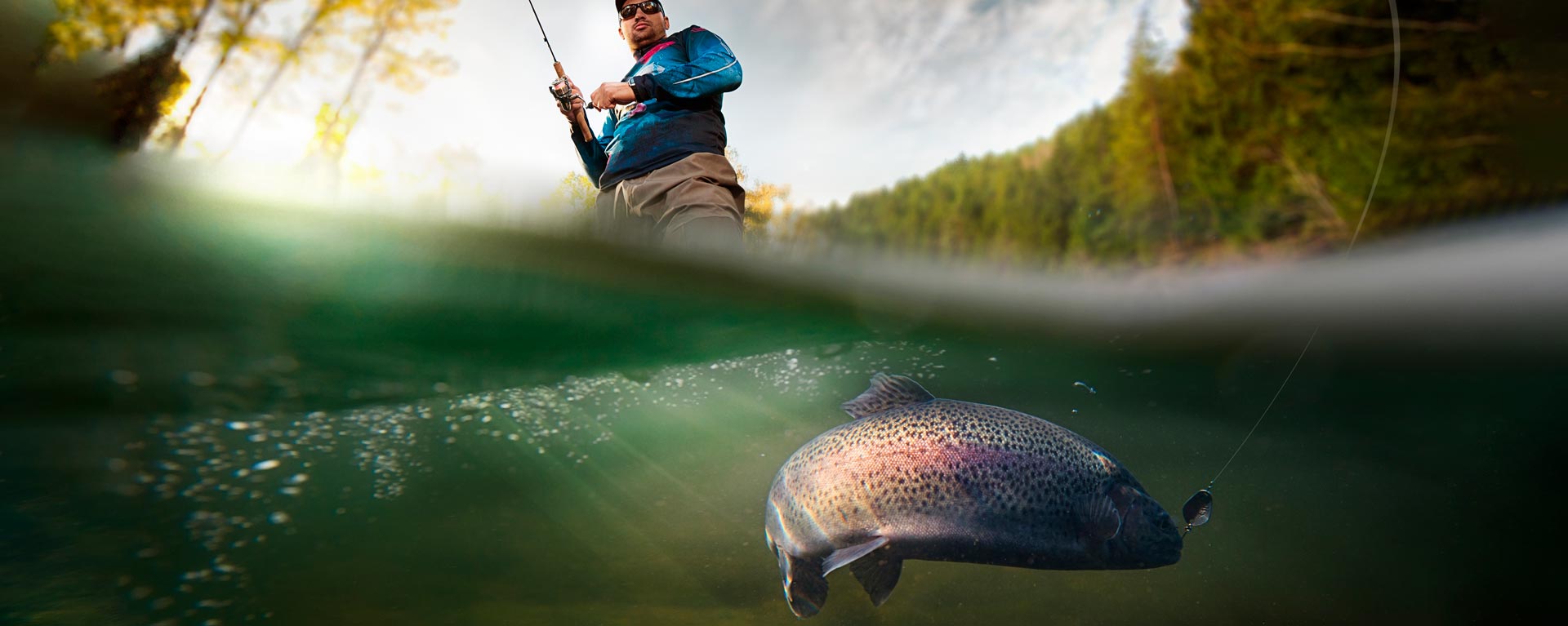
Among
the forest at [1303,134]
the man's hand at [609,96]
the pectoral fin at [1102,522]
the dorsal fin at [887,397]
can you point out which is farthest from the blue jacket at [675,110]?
the pectoral fin at [1102,522]

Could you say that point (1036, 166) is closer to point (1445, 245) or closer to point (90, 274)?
point (1445, 245)

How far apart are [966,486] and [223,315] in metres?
3.34

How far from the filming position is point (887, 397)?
194 centimetres

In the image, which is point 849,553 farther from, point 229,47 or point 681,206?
point 229,47

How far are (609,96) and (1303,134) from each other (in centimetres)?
262

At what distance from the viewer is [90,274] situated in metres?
2.45

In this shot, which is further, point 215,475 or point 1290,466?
point 1290,466

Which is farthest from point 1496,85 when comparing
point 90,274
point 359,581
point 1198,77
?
point 359,581

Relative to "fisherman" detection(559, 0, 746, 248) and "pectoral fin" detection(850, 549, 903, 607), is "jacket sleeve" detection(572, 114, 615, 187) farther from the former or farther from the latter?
"pectoral fin" detection(850, 549, 903, 607)

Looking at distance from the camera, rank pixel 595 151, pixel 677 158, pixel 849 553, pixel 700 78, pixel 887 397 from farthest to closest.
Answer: pixel 595 151 → pixel 677 158 → pixel 700 78 → pixel 887 397 → pixel 849 553

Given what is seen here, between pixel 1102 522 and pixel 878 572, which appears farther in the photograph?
pixel 878 572

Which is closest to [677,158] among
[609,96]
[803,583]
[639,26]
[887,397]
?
[609,96]

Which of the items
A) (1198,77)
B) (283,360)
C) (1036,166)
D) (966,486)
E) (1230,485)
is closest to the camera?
(966,486)

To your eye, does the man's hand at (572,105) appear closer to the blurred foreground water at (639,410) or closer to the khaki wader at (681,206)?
the khaki wader at (681,206)
